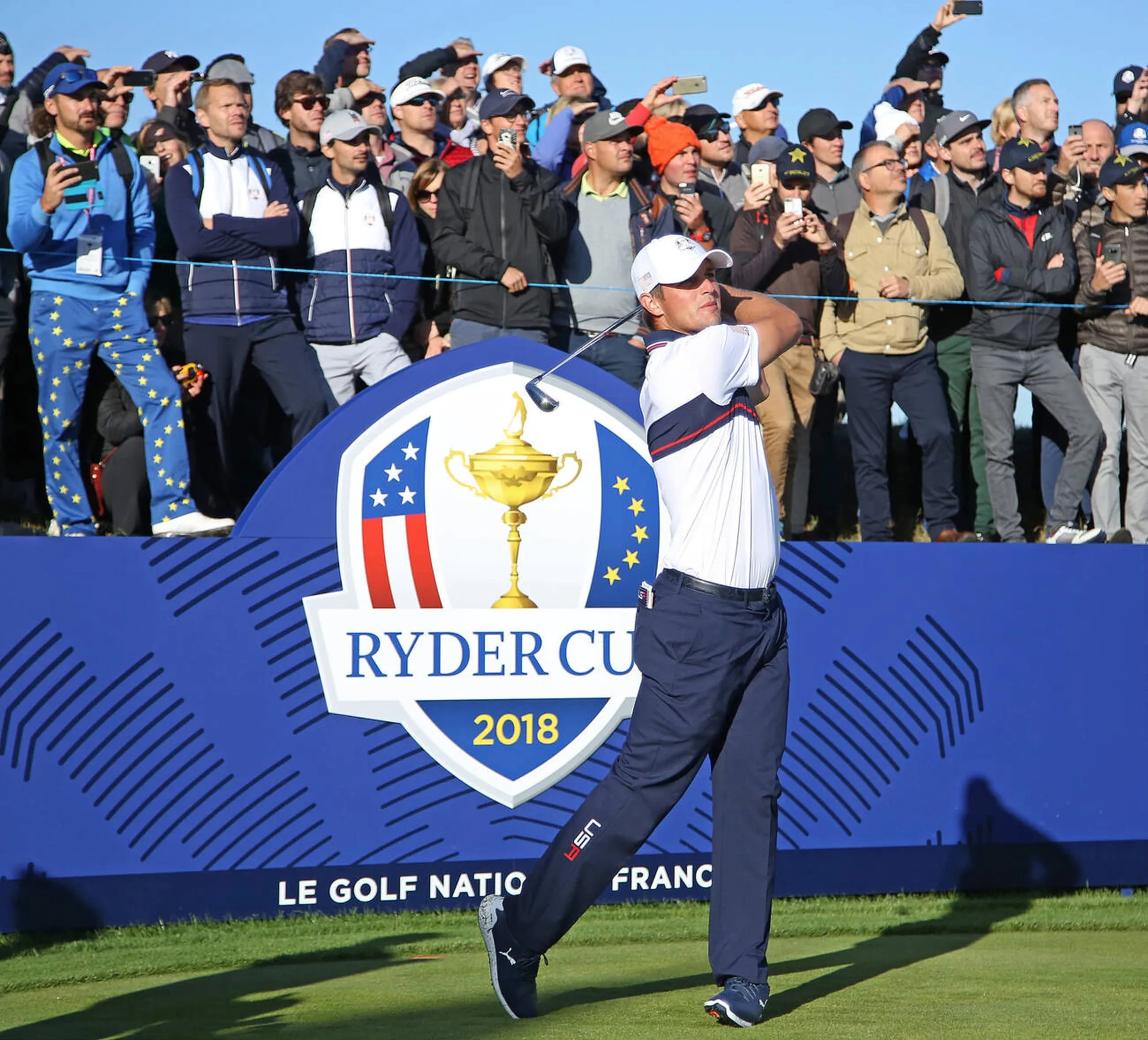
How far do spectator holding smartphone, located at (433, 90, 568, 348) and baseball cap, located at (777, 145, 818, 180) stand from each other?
4.01 feet

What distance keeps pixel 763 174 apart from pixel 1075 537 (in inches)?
105

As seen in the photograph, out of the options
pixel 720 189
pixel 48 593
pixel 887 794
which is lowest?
pixel 887 794

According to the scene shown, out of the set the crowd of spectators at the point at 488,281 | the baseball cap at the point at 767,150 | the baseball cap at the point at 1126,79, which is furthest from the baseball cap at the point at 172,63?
the baseball cap at the point at 1126,79

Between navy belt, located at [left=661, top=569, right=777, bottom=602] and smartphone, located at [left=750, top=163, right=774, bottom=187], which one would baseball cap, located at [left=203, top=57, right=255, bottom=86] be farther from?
navy belt, located at [left=661, top=569, right=777, bottom=602]

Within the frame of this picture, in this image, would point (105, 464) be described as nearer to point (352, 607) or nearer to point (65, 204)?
point (65, 204)

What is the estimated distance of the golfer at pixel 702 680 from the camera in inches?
163

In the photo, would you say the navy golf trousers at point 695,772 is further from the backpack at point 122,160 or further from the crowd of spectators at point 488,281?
the backpack at point 122,160

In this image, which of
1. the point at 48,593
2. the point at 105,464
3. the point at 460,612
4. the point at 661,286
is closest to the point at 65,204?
the point at 105,464

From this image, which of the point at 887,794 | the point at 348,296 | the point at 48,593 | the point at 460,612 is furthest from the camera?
the point at 348,296

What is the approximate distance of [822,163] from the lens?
9398 mm

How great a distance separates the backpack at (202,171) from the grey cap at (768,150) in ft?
9.08

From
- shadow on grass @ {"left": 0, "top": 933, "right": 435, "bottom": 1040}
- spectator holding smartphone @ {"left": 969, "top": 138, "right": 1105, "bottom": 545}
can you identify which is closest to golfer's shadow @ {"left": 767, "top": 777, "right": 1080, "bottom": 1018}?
spectator holding smartphone @ {"left": 969, "top": 138, "right": 1105, "bottom": 545}

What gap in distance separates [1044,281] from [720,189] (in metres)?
2.13

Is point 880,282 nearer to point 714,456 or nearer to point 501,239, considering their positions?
point 501,239
